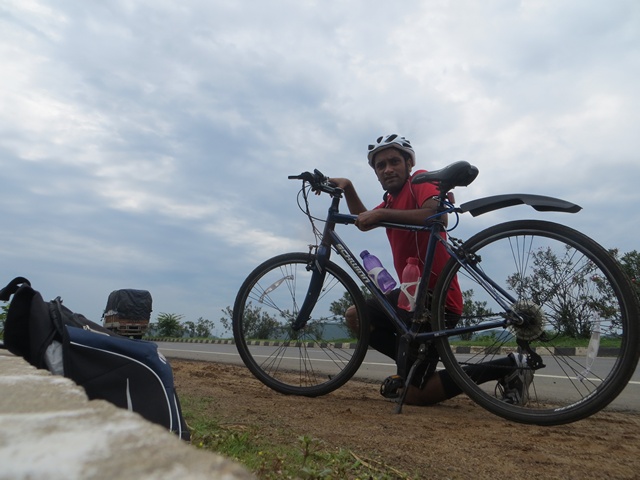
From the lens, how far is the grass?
5.88ft

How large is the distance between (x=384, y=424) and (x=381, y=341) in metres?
1.09

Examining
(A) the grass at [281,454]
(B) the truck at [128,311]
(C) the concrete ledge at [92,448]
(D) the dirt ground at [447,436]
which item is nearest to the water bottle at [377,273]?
(D) the dirt ground at [447,436]

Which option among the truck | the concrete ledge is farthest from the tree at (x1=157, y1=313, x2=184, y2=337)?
the concrete ledge

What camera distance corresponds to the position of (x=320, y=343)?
4199 millimetres

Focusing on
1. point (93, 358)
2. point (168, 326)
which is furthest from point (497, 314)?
point (168, 326)

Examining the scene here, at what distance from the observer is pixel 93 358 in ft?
6.02

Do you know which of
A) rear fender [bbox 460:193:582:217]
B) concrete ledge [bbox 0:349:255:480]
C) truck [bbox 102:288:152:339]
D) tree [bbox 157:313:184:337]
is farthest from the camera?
tree [bbox 157:313:184:337]

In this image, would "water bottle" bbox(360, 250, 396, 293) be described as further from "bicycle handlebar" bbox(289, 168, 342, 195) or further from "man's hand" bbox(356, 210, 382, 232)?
"bicycle handlebar" bbox(289, 168, 342, 195)

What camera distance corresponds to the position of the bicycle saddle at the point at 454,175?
3.15 metres

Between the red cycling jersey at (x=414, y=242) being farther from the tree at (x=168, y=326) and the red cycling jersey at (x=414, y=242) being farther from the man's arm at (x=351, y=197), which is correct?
the tree at (x=168, y=326)

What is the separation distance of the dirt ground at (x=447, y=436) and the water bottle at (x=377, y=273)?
77 centimetres

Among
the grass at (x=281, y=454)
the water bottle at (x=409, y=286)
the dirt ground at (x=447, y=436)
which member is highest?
the water bottle at (x=409, y=286)

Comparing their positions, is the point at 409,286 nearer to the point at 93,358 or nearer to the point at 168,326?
the point at 93,358

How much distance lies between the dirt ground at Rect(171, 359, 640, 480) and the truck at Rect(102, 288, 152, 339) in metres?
9.83
